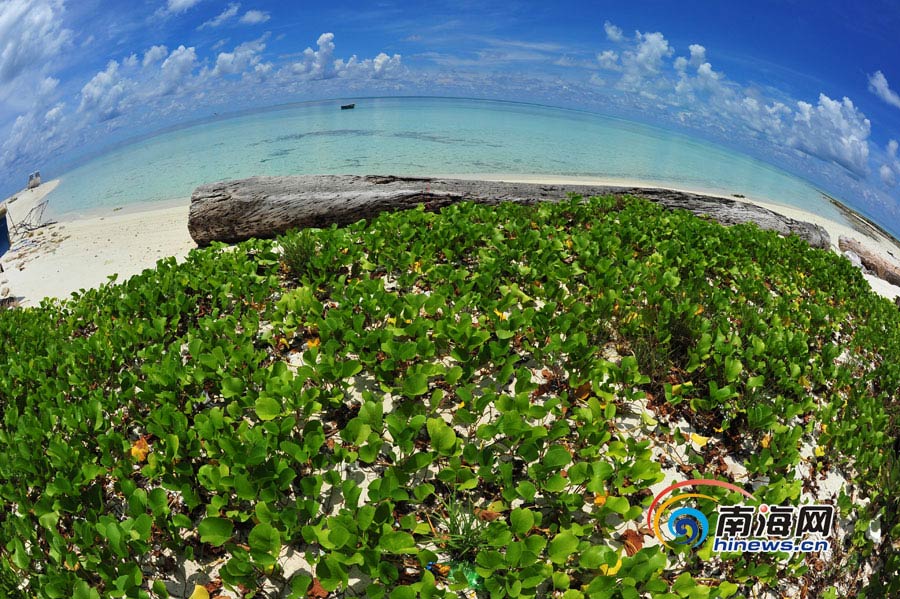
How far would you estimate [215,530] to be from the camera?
7.58 feet

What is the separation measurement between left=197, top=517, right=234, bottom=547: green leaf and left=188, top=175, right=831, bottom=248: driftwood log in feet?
24.5

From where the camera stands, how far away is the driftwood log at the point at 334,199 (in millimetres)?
9305

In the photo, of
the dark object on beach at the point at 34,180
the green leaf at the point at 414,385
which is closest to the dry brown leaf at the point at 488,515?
the green leaf at the point at 414,385

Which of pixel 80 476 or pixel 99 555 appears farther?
pixel 80 476

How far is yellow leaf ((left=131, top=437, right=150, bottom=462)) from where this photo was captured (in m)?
3.06

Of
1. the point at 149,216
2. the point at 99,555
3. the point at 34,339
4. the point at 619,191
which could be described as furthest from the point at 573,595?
the point at 149,216

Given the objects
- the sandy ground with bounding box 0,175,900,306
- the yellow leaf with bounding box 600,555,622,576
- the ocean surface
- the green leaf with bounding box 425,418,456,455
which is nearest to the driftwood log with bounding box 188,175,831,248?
the sandy ground with bounding box 0,175,900,306

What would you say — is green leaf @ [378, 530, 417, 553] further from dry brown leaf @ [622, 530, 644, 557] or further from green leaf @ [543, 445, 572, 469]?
dry brown leaf @ [622, 530, 644, 557]

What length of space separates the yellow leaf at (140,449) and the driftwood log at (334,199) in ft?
21.5

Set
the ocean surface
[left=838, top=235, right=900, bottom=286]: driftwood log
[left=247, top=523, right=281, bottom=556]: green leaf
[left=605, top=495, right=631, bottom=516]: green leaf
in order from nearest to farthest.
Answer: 1. [left=247, top=523, right=281, bottom=556]: green leaf
2. [left=605, top=495, right=631, bottom=516]: green leaf
3. [left=838, top=235, right=900, bottom=286]: driftwood log
4. the ocean surface

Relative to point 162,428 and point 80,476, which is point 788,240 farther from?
point 80,476

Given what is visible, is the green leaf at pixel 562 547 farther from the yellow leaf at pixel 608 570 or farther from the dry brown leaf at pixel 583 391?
the dry brown leaf at pixel 583 391

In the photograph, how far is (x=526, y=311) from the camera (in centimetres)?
379

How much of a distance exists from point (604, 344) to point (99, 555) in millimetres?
3718
